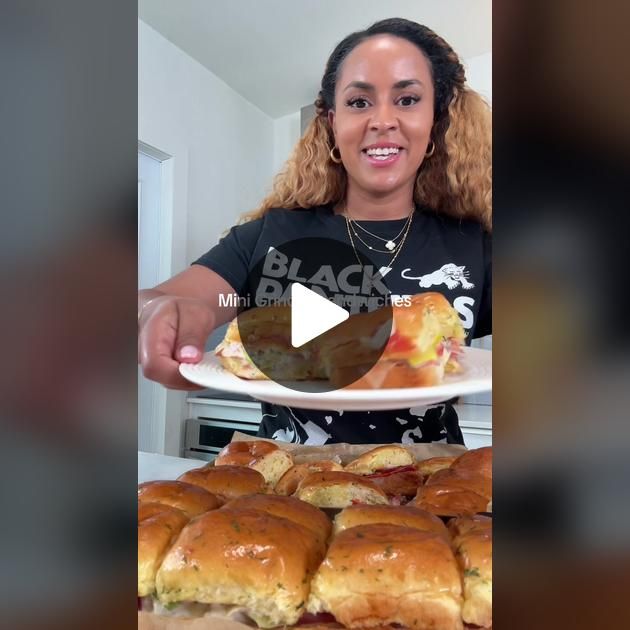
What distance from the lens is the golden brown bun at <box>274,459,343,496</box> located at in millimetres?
423

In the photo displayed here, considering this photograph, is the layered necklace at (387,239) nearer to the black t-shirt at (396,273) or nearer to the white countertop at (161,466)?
the black t-shirt at (396,273)

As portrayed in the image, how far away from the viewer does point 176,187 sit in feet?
1.28

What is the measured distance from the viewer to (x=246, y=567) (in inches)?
12.8

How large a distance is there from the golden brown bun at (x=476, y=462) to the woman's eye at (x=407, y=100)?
253mm

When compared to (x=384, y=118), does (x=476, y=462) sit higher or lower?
lower

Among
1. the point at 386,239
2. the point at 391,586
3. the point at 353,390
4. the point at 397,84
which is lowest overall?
the point at 391,586

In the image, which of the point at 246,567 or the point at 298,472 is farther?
the point at 298,472

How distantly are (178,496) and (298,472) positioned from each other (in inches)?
3.7

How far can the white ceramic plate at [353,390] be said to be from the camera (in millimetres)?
359

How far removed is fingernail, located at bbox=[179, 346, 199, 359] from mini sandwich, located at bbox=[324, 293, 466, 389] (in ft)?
0.32

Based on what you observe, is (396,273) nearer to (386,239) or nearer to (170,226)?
(386,239)

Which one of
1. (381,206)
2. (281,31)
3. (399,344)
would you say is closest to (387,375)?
(399,344)
